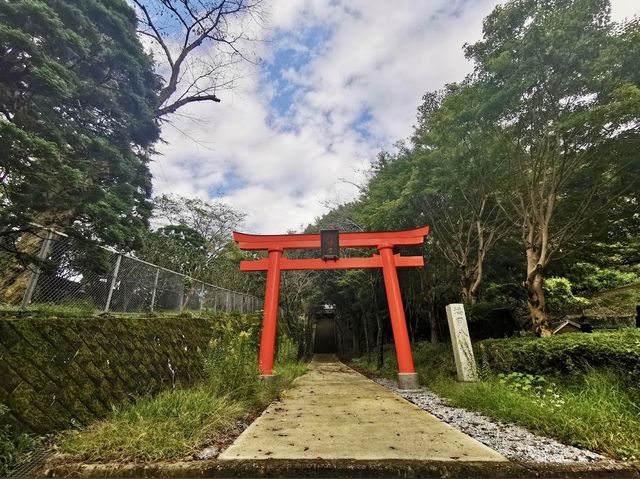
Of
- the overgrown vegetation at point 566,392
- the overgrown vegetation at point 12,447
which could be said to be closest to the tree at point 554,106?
the overgrown vegetation at point 566,392

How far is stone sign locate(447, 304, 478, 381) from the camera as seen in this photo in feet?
19.1

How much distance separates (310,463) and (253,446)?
700 millimetres

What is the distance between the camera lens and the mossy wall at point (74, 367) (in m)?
2.69

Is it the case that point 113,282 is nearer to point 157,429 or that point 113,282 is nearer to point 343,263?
point 157,429

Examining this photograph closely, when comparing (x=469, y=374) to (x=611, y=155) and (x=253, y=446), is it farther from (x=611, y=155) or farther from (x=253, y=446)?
(x=611, y=155)

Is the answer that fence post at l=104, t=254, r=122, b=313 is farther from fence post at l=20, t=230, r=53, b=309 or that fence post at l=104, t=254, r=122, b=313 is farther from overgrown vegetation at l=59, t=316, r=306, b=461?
overgrown vegetation at l=59, t=316, r=306, b=461

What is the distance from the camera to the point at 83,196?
5.15 m

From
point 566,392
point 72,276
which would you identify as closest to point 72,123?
point 72,276

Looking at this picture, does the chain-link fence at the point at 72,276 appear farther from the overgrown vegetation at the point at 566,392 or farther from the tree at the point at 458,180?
the tree at the point at 458,180

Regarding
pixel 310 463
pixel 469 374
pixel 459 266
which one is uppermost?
pixel 459 266

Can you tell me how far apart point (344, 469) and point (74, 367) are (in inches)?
109

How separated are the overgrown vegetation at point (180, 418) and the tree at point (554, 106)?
18.1ft

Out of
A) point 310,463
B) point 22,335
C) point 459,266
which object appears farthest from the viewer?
point 459,266

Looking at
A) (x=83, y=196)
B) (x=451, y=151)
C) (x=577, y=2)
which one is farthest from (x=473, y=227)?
(x=83, y=196)
